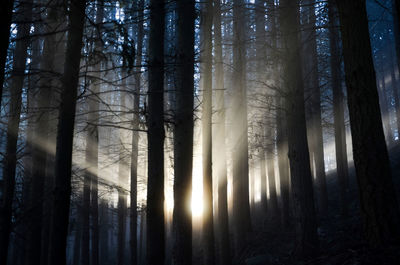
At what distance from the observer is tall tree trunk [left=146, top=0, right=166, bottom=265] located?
5.60 meters

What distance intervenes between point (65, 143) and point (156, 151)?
1.76 meters

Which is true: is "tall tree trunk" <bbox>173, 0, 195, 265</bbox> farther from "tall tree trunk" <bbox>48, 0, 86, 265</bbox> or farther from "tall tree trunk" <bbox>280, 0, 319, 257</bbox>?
"tall tree trunk" <bbox>280, 0, 319, 257</bbox>

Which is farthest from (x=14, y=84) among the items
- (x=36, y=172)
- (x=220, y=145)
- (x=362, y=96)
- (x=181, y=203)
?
(x=362, y=96)

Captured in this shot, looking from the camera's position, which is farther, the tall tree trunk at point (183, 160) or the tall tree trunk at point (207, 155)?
the tall tree trunk at point (207, 155)

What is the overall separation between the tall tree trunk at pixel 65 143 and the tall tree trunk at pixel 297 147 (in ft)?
15.4

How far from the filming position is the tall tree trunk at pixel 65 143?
14.3ft

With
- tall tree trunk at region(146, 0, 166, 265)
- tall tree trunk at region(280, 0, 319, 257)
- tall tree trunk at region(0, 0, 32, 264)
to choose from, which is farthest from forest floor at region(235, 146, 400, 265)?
tall tree trunk at region(0, 0, 32, 264)

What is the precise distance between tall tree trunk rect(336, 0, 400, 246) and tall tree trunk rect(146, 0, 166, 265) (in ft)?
10.6

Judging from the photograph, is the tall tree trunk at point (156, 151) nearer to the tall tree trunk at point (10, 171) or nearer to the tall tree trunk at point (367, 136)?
the tall tree trunk at point (367, 136)

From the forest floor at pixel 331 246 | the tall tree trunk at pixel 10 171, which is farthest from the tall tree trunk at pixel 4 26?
the tall tree trunk at pixel 10 171

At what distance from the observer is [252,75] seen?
78.9ft

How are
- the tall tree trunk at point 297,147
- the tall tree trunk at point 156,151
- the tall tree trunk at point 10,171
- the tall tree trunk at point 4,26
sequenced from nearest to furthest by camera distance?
the tall tree trunk at point 4,26
the tall tree trunk at point 156,151
the tall tree trunk at point 297,147
the tall tree trunk at point 10,171

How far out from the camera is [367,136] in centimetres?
448

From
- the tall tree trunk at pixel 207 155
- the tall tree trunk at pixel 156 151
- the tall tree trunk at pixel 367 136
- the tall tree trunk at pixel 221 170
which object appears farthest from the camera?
the tall tree trunk at pixel 221 170
